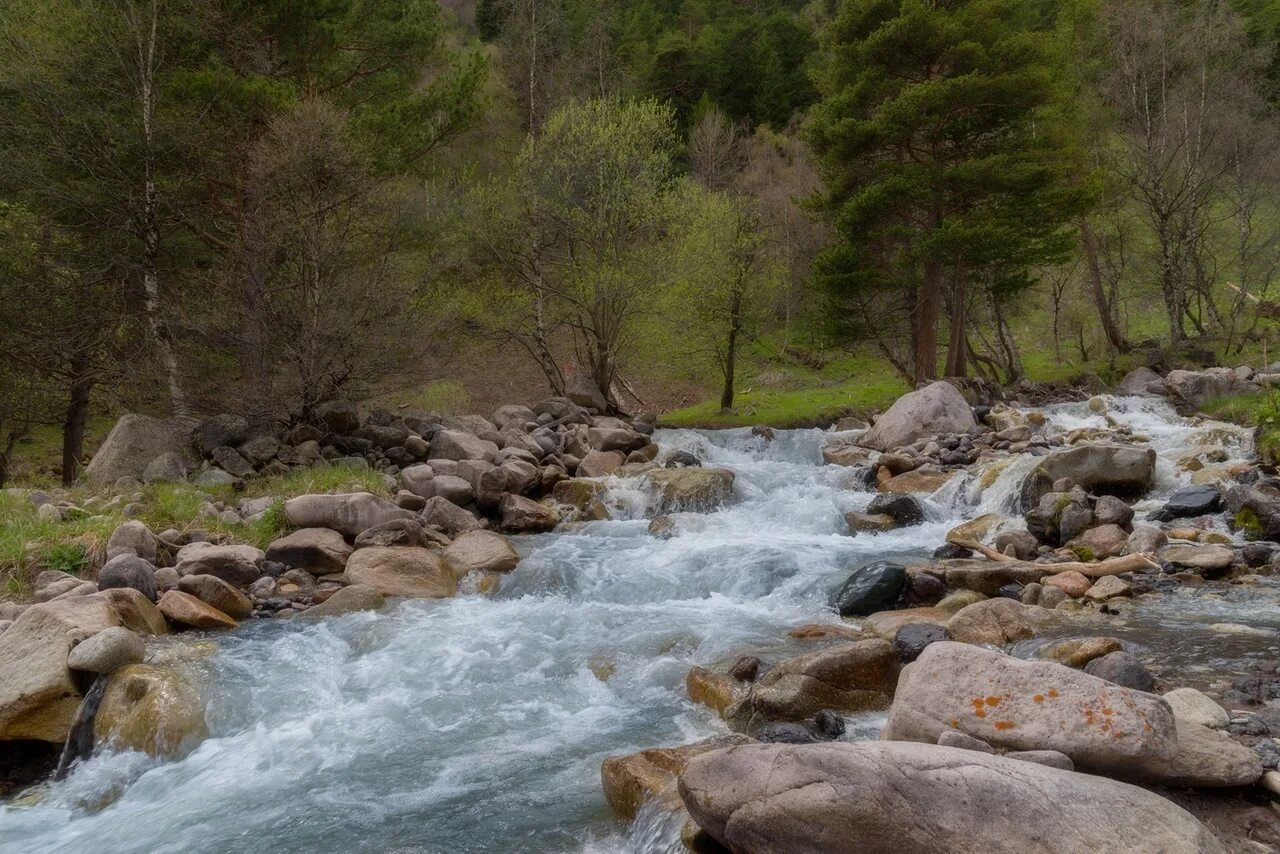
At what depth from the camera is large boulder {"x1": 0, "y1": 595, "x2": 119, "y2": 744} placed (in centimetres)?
654

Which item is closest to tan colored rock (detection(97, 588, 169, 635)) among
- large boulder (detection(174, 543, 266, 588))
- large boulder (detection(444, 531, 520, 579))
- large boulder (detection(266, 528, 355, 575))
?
large boulder (detection(174, 543, 266, 588))

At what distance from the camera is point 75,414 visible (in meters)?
17.8

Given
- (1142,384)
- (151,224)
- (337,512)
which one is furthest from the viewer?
(1142,384)

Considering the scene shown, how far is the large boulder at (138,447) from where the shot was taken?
559 inches

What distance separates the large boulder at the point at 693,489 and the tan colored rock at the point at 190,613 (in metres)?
7.30

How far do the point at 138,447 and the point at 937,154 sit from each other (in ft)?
60.8

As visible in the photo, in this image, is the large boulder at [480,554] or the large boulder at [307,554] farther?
the large boulder at [480,554]

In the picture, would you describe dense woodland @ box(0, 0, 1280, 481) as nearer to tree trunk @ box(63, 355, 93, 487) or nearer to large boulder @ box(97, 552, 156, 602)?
tree trunk @ box(63, 355, 93, 487)

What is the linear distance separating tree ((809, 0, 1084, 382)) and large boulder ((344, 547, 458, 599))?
45.9 ft

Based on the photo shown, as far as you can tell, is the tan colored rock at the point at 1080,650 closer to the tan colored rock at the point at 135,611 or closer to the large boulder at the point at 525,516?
the tan colored rock at the point at 135,611

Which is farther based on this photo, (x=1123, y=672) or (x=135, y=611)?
(x=135, y=611)

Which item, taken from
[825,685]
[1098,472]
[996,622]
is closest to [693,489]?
[1098,472]

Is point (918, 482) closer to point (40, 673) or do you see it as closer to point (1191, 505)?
point (1191, 505)

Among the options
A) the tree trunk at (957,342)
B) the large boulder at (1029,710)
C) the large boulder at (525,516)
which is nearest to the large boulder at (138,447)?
the large boulder at (525,516)
